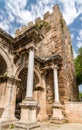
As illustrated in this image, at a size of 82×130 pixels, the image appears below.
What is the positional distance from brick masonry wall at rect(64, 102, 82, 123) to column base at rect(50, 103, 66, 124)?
1.71 ft

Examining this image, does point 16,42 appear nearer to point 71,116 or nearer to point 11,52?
point 11,52

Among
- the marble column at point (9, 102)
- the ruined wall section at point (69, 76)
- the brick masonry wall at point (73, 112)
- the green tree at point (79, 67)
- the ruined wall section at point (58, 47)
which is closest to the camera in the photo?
the marble column at point (9, 102)

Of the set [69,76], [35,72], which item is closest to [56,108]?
[35,72]

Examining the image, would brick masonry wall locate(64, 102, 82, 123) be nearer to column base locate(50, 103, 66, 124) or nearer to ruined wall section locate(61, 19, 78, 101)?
column base locate(50, 103, 66, 124)

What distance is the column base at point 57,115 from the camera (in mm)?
8408

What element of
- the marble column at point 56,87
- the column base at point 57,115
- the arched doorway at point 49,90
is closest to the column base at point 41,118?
the arched doorway at point 49,90

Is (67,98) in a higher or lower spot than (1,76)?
lower

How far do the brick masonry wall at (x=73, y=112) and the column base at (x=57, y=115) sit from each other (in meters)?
0.52

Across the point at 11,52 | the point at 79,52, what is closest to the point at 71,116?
the point at 11,52

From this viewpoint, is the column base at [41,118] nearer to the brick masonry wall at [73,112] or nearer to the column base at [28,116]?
the brick masonry wall at [73,112]

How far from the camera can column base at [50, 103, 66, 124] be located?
331 inches

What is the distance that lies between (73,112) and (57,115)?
123cm

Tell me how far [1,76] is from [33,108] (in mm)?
2815

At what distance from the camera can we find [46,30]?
531 inches
